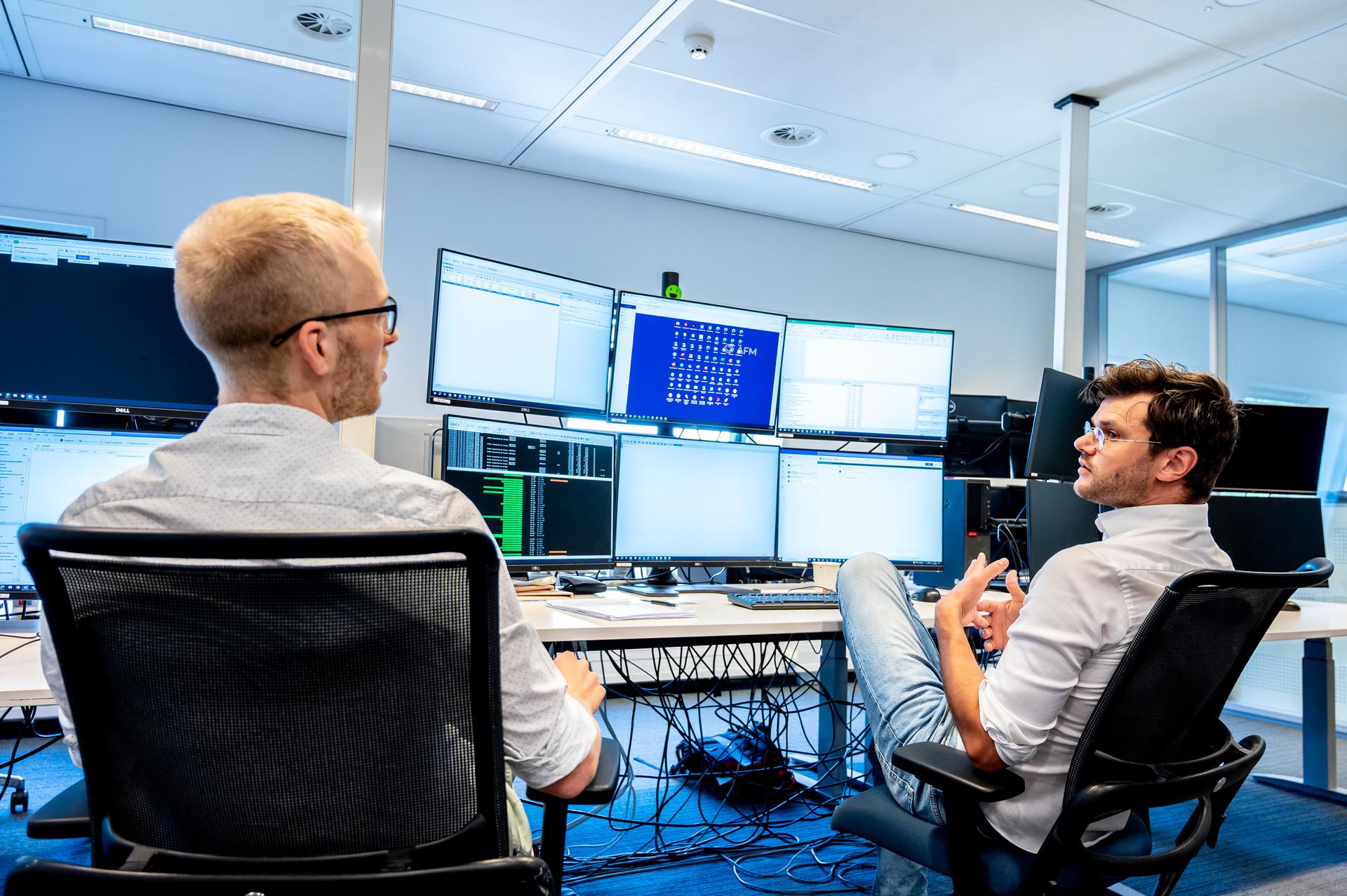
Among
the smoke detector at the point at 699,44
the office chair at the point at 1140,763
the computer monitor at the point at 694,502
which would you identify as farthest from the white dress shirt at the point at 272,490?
the smoke detector at the point at 699,44

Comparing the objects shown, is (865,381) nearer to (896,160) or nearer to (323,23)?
(896,160)

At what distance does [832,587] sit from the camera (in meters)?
2.41

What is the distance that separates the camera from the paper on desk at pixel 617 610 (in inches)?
70.4

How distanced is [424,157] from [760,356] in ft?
8.84

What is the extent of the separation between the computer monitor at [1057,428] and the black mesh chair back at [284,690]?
194cm

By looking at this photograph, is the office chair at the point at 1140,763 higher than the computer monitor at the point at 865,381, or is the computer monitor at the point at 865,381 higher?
the computer monitor at the point at 865,381

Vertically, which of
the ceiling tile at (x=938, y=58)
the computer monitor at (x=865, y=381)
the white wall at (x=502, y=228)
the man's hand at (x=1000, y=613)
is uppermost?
the ceiling tile at (x=938, y=58)

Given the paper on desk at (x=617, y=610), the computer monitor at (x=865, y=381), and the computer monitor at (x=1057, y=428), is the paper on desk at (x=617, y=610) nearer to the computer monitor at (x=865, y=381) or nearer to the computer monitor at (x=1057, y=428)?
the computer monitor at (x=865, y=381)

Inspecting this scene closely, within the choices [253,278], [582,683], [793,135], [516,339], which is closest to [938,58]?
[793,135]

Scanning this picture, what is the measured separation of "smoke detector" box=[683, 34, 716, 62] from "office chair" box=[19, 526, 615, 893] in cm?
294

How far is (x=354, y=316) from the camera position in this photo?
908mm

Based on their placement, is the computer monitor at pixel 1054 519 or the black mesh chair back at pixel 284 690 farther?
the computer monitor at pixel 1054 519

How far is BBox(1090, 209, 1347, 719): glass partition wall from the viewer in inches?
166

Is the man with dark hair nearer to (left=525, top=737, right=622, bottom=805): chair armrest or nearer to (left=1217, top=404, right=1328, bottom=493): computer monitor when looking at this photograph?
(left=525, top=737, right=622, bottom=805): chair armrest
